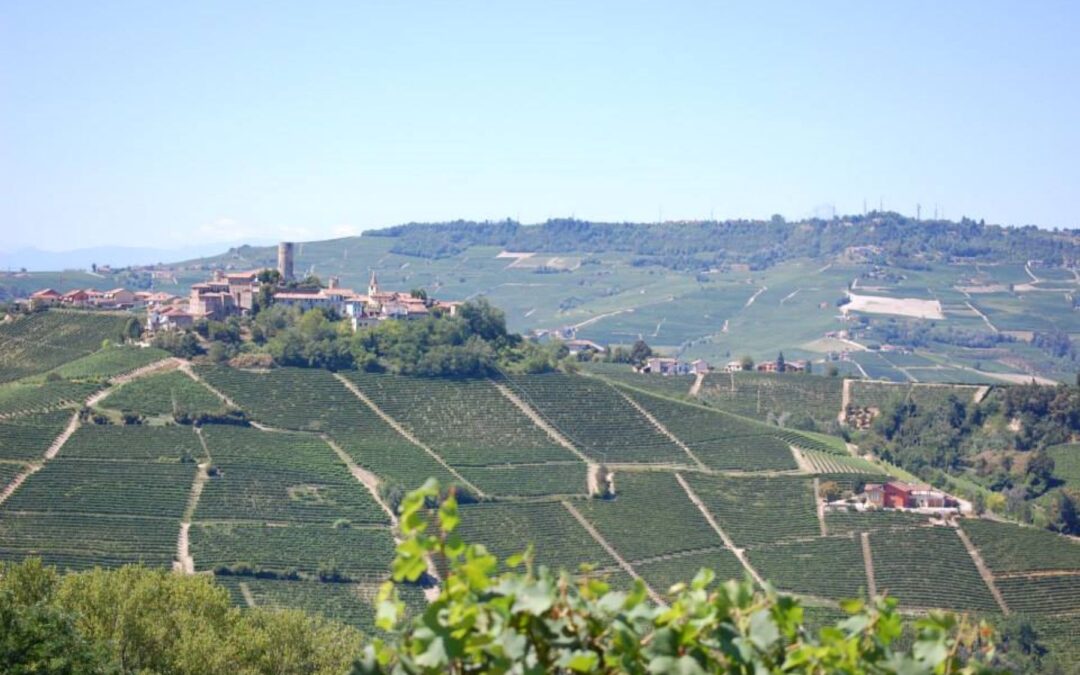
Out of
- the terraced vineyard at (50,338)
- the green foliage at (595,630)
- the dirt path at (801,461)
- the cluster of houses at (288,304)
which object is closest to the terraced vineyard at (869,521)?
the dirt path at (801,461)

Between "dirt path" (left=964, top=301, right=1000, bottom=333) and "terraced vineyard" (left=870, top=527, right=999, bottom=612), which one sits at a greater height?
"dirt path" (left=964, top=301, right=1000, bottom=333)

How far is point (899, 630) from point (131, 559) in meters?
36.8

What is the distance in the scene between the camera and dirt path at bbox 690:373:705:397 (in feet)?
231

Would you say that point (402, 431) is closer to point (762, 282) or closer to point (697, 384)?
point (697, 384)

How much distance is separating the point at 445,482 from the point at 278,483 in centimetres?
584

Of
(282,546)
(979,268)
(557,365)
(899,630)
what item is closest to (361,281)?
(979,268)

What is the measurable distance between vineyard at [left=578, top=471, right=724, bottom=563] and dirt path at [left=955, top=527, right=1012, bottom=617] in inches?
314

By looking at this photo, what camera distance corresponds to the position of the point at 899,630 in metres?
5.07

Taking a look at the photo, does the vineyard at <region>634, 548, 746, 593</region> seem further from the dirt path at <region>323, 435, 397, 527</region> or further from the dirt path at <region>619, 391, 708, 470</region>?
the dirt path at <region>619, 391, 708, 470</region>

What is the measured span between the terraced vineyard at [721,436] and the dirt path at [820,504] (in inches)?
111

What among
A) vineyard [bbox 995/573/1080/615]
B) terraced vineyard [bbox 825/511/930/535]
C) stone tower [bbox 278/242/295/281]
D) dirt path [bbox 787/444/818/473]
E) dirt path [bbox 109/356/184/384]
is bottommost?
vineyard [bbox 995/573/1080/615]

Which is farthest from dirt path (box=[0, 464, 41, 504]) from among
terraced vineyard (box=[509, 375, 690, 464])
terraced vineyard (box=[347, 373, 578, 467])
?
terraced vineyard (box=[509, 375, 690, 464])

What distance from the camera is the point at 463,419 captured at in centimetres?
5672

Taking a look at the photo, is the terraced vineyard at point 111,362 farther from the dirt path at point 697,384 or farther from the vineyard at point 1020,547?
the vineyard at point 1020,547
